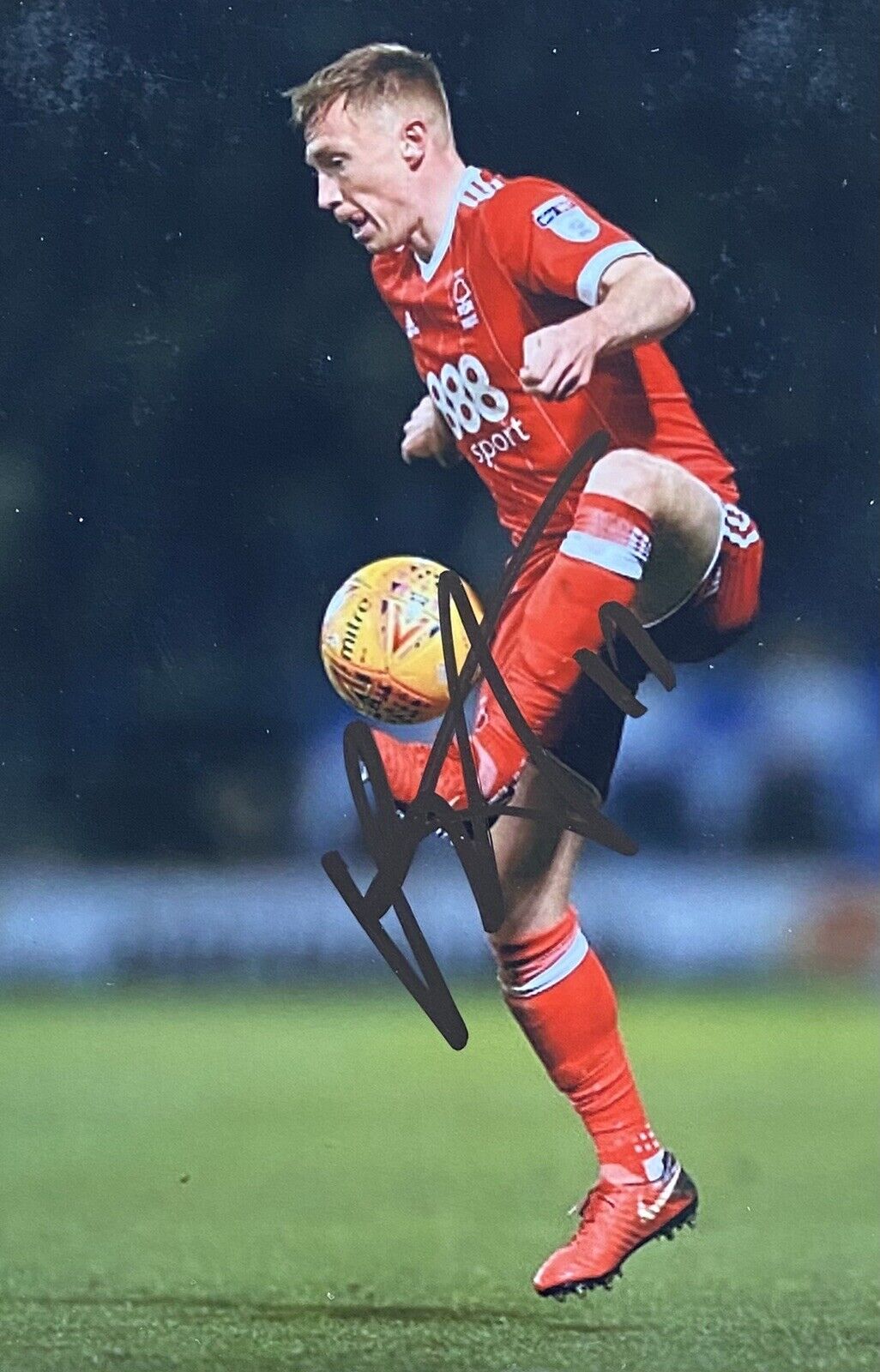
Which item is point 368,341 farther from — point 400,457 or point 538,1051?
point 538,1051

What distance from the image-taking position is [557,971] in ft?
13.2

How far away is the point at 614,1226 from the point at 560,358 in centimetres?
154

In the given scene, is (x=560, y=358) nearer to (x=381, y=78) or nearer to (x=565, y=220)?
(x=565, y=220)

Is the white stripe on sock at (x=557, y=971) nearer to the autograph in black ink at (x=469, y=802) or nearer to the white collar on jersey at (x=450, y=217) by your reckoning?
the autograph in black ink at (x=469, y=802)

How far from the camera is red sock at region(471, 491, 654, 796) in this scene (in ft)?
13.1

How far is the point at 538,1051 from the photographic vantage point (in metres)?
4.05

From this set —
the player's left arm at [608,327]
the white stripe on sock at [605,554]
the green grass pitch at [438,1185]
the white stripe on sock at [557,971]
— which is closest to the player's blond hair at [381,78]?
the player's left arm at [608,327]

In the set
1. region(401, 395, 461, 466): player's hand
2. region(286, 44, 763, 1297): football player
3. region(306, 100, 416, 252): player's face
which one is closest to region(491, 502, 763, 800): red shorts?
region(286, 44, 763, 1297): football player

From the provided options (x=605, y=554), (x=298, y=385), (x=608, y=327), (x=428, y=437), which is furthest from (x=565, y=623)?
(x=298, y=385)

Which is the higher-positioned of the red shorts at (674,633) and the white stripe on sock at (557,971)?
the red shorts at (674,633)

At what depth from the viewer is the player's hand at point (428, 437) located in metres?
4.07

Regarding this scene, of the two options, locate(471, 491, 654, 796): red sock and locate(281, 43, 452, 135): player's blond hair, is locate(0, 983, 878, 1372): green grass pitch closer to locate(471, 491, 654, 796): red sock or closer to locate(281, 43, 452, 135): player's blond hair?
locate(471, 491, 654, 796): red sock

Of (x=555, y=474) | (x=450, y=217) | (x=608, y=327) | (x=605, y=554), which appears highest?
(x=450, y=217)

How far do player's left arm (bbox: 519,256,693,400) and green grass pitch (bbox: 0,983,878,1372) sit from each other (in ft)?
3.62
